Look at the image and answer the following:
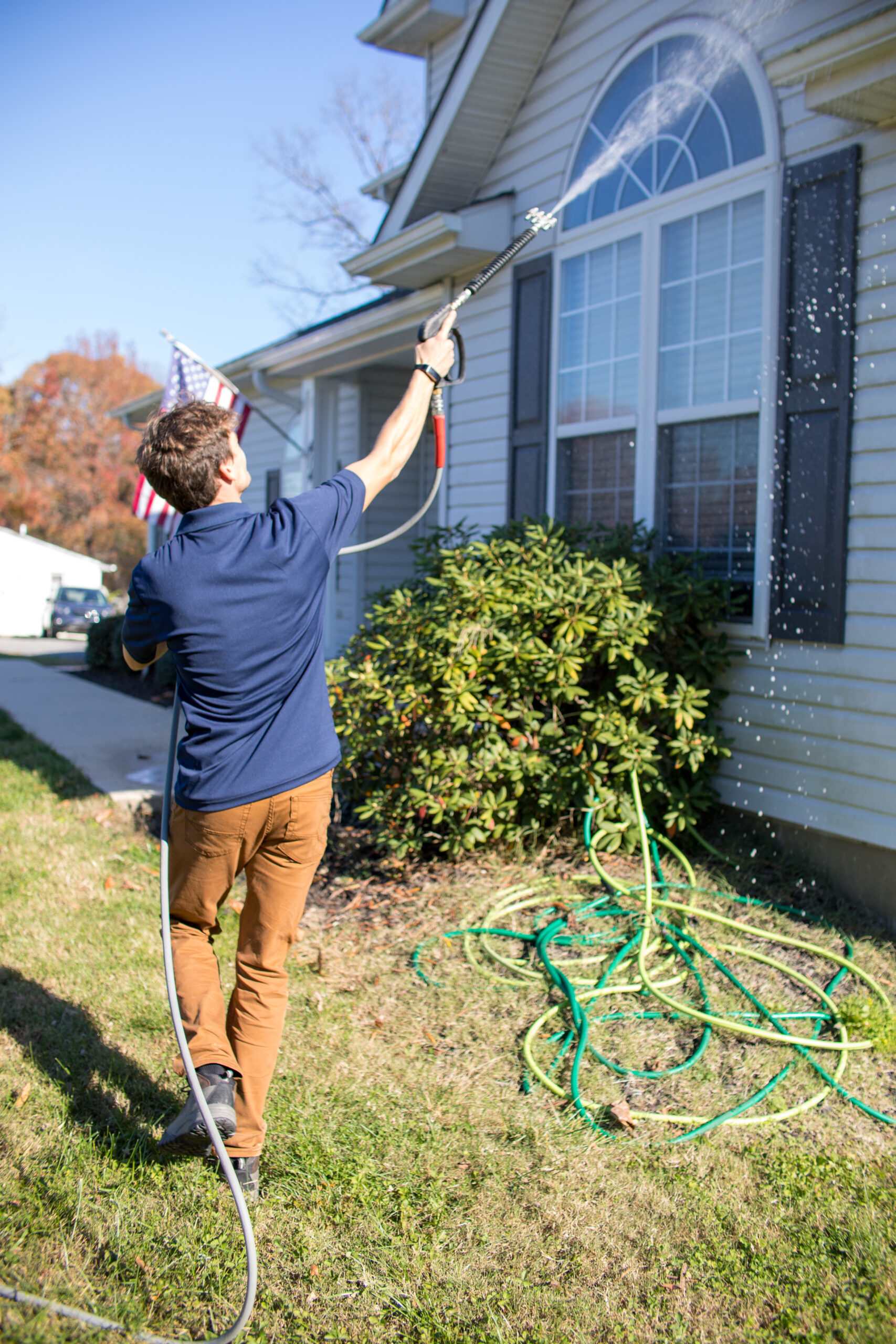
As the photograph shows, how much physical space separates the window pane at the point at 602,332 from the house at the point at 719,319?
0.05ft

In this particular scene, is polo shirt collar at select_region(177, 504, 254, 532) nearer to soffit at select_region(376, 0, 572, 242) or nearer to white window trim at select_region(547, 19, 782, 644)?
white window trim at select_region(547, 19, 782, 644)

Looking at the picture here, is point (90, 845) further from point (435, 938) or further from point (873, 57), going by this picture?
point (873, 57)

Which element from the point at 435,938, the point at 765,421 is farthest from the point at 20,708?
the point at 765,421

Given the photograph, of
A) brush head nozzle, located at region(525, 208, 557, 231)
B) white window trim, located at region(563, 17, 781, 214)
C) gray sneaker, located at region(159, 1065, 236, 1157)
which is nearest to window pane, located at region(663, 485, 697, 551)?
white window trim, located at region(563, 17, 781, 214)

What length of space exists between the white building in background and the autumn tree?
7.19m

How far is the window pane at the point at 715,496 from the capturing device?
203 inches

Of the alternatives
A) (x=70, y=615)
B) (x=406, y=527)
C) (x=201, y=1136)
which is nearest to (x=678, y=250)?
(x=406, y=527)

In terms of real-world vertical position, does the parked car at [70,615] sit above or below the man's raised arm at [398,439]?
below

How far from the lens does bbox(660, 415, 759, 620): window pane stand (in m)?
5.16

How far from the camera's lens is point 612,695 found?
493 cm

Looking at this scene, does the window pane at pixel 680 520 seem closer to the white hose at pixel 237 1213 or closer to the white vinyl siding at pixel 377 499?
the white hose at pixel 237 1213

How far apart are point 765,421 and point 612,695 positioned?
1.57 metres

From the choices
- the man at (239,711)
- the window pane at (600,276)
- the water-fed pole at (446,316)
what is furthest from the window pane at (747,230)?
the man at (239,711)

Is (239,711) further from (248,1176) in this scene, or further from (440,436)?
(440,436)
